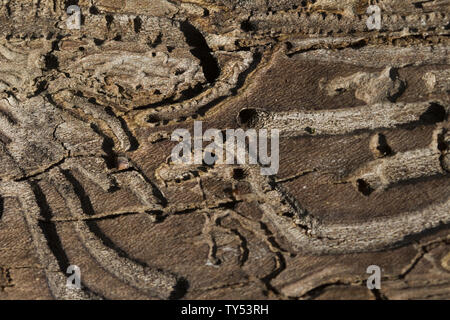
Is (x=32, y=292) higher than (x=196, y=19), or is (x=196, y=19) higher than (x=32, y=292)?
(x=196, y=19)

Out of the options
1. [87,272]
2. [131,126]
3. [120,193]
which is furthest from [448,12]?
[87,272]

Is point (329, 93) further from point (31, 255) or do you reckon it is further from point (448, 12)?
point (31, 255)

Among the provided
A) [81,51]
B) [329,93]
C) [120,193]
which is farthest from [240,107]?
[81,51]

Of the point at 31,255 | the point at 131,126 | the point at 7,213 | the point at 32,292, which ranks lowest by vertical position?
the point at 32,292

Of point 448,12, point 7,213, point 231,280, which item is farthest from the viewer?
point 448,12

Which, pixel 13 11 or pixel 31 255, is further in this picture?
pixel 13 11

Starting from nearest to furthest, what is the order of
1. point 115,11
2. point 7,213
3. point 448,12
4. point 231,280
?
point 231,280
point 7,213
point 448,12
point 115,11

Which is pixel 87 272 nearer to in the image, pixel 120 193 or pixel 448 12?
pixel 120 193
